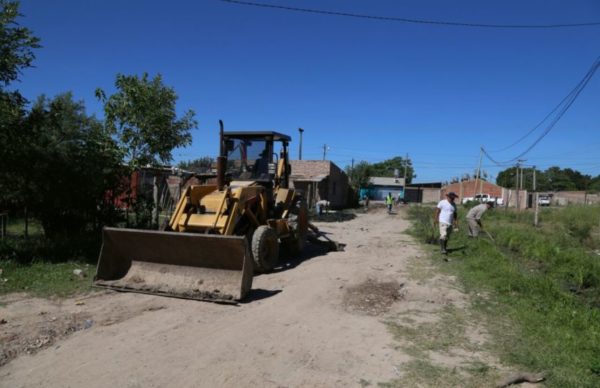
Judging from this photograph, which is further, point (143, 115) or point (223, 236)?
point (143, 115)

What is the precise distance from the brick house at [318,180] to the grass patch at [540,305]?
20.7 m

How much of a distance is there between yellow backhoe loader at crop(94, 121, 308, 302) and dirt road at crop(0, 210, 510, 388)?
1.73 ft

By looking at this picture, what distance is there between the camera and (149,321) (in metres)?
6.65

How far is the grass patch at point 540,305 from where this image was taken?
5438mm

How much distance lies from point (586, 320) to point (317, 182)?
29680 millimetres

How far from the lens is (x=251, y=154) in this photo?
476 inches

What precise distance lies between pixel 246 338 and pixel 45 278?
16.5ft

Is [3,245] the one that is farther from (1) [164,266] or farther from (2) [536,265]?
(2) [536,265]

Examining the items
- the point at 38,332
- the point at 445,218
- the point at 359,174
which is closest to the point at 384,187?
the point at 359,174

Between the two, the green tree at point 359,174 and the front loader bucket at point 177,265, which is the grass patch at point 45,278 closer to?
the front loader bucket at point 177,265

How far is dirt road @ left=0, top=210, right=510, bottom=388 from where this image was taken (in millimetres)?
4930

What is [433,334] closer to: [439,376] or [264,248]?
[439,376]

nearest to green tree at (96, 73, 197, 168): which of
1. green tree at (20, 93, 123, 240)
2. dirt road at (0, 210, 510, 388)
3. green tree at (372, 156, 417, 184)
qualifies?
green tree at (20, 93, 123, 240)

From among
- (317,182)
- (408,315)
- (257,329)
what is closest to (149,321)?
(257,329)
